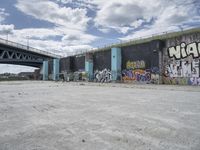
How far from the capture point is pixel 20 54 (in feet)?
235

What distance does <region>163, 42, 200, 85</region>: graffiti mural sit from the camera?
27.1 meters

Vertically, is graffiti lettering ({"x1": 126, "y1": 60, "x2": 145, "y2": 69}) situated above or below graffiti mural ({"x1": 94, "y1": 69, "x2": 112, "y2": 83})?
above

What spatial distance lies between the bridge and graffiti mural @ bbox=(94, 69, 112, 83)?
107 ft

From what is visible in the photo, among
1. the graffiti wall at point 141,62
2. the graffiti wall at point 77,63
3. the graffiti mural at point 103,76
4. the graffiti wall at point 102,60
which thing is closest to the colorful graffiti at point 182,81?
the graffiti wall at point 141,62

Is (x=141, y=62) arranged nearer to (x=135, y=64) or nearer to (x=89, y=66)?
(x=135, y=64)

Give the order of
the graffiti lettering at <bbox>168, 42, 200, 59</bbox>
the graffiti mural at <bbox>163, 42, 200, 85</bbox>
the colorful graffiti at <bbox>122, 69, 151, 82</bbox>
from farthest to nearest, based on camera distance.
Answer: the colorful graffiti at <bbox>122, 69, 151, 82</bbox> → the graffiti lettering at <bbox>168, 42, 200, 59</bbox> → the graffiti mural at <bbox>163, 42, 200, 85</bbox>

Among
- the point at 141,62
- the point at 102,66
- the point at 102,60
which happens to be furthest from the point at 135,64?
the point at 102,60

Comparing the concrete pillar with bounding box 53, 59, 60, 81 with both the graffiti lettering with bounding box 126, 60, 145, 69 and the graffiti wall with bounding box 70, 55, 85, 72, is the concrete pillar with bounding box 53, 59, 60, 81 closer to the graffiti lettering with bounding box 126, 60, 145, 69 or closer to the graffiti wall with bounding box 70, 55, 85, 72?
the graffiti wall with bounding box 70, 55, 85, 72

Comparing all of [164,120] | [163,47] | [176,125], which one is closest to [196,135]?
[176,125]

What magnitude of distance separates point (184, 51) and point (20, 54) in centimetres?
5783

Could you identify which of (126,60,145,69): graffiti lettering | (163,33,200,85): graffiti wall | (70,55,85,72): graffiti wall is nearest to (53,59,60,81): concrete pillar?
(70,55,85,72): graffiti wall

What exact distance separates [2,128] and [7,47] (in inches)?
2550

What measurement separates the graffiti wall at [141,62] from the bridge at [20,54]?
40849 mm

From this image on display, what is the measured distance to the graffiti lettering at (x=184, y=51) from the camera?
2731cm
